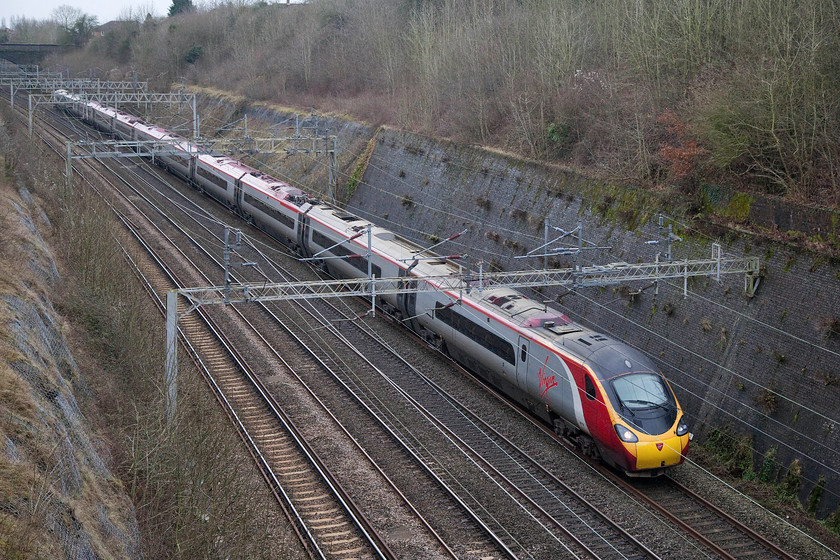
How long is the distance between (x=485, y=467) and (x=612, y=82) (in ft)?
57.7

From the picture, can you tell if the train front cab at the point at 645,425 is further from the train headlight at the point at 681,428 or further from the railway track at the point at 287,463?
the railway track at the point at 287,463

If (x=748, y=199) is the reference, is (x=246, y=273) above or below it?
below

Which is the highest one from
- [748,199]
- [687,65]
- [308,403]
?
[687,65]

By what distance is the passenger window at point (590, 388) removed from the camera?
16.6m

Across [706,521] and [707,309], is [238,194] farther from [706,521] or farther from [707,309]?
[706,521]

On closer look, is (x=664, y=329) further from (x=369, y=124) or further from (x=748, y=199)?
(x=369, y=124)

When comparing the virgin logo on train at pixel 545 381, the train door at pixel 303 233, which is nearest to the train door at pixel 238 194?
the train door at pixel 303 233

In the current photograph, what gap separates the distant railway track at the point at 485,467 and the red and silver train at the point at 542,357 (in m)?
1.22

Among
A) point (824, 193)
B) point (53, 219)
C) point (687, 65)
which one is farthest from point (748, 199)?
point (53, 219)

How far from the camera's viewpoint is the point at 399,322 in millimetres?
25297

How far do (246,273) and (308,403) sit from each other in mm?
11928

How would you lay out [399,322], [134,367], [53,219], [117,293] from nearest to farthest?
1. [134,367]
2. [117,293]
3. [399,322]
4. [53,219]

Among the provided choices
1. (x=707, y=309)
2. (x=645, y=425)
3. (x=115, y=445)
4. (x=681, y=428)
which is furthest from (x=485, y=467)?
(x=115, y=445)

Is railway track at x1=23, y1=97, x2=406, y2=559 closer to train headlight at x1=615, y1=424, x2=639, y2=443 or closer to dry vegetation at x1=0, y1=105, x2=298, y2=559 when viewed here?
dry vegetation at x1=0, y1=105, x2=298, y2=559
